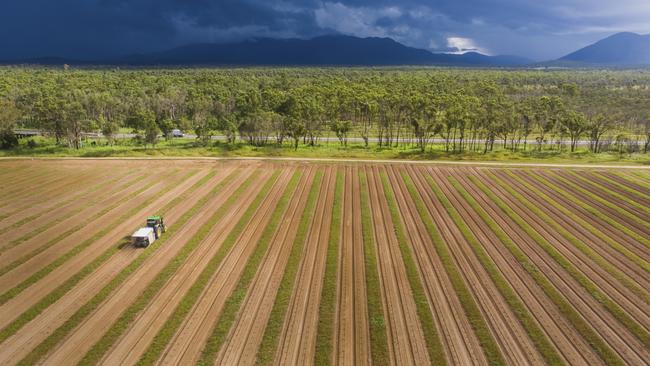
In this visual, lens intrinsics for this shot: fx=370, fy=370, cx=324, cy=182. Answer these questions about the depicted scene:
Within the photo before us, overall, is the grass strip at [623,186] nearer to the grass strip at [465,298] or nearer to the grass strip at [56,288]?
the grass strip at [465,298]

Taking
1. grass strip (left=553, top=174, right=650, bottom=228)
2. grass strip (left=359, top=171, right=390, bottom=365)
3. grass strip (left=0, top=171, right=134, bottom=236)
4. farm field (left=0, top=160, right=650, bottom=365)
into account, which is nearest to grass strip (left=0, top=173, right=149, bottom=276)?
farm field (left=0, top=160, right=650, bottom=365)

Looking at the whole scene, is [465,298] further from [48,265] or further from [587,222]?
[48,265]

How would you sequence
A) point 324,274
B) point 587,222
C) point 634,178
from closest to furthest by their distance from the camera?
point 324,274 < point 587,222 < point 634,178

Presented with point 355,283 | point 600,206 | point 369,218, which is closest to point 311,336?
point 355,283

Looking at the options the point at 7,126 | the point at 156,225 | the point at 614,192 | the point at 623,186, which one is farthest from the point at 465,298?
the point at 7,126

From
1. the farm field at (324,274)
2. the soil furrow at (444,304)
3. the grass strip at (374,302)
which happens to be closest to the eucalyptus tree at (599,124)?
the farm field at (324,274)

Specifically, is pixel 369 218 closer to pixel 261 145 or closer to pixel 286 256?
pixel 286 256

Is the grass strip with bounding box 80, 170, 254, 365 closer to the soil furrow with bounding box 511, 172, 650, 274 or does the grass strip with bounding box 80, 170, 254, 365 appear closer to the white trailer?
the white trailer
